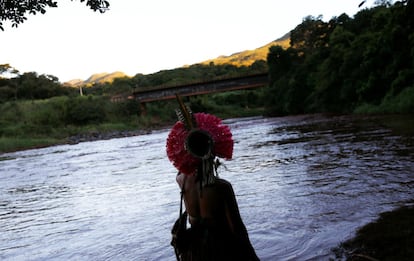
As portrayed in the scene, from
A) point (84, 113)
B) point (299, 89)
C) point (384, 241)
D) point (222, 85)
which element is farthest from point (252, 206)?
point (84, 113)

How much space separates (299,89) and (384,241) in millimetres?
50193

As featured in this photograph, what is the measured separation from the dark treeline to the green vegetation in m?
0.07

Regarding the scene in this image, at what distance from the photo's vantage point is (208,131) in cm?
255

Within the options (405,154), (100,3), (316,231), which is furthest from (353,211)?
(405,154)

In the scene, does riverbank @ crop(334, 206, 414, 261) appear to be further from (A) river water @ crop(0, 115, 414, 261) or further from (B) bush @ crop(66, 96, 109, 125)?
(B) bush @ crop(66, 96, 109, 125)

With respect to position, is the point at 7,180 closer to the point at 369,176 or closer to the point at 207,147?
the point at 369,176

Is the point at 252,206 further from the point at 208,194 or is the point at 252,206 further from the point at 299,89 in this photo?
the point at 299,89

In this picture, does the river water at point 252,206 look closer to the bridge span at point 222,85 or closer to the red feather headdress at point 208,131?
the red feather headdress at point 208,131

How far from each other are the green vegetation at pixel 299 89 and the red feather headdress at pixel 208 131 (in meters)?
6.21

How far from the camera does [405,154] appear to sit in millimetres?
11539

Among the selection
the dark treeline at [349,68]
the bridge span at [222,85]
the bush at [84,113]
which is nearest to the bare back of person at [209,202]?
the dark treeline at [349,68]

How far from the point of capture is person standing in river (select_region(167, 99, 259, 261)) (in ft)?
8.21

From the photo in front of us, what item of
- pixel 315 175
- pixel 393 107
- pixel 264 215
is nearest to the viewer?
pixel 264 215

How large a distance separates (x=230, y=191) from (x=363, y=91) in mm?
39060
